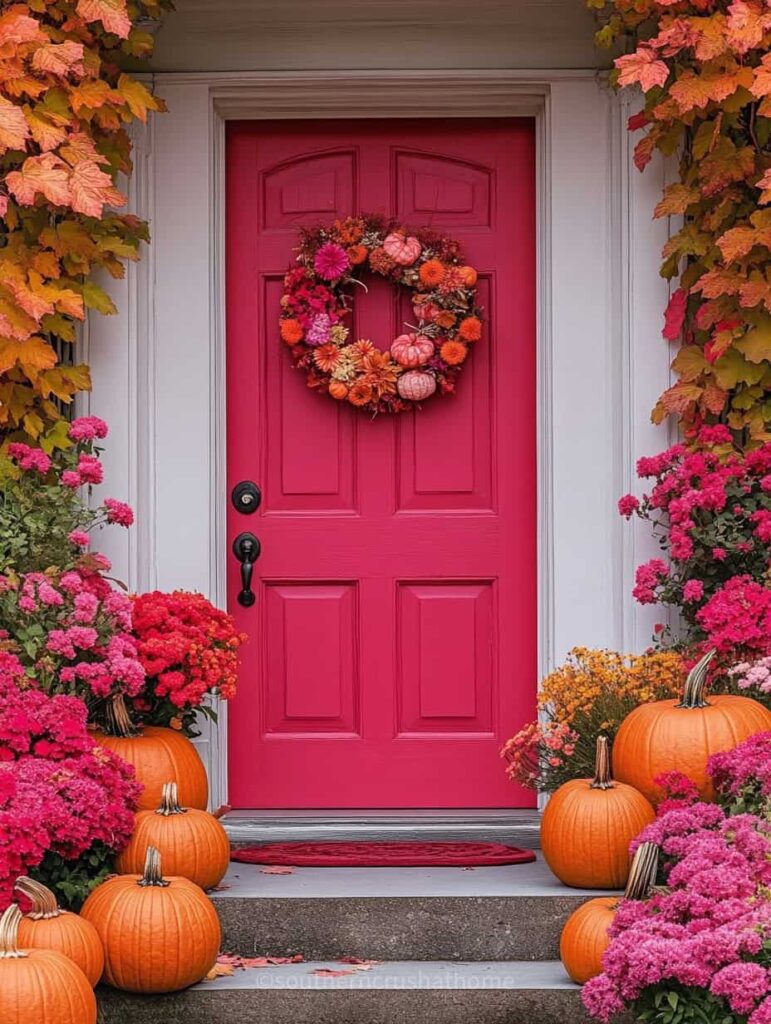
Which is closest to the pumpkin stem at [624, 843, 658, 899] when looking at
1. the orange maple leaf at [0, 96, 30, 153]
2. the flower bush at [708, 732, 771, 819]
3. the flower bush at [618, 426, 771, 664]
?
the flower bush at [708, 732, 771, 819]

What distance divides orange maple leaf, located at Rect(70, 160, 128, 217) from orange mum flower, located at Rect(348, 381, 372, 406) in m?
1.05

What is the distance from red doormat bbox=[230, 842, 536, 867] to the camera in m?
4.32

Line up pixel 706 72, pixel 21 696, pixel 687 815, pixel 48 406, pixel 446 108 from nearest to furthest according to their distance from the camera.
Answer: pixel 687 815, pixel 21 696, pixel 706 72, pixel 48 406, pixel 446 108

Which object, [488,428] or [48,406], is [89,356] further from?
[488,428]

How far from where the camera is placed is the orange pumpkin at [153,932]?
352 centimetres

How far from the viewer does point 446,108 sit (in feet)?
16.5

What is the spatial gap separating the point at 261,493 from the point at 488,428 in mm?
828

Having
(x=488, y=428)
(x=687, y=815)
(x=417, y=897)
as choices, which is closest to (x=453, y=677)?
(x=488, y=428)

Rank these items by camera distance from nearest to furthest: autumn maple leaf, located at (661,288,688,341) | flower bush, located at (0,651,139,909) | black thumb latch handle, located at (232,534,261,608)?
flower bush, located at (0,651,139,909)
autumn maple leaf, located at (661,288,688,341)
black thumb latch handle, located at (232,534,261,608)

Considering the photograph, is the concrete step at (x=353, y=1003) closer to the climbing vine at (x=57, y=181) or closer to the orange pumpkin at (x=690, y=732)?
the orange pumpkin at (x=690, y=732)

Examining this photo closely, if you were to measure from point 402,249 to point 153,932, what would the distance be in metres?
2.46

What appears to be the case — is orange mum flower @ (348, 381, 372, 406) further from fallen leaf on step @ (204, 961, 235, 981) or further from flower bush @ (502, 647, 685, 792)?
fallen leaf on step @ (204, 961, 235, 981)

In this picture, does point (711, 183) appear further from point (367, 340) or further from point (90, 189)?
point (90, 189)

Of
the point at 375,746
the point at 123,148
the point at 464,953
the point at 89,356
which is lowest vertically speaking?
the point at 464,953
